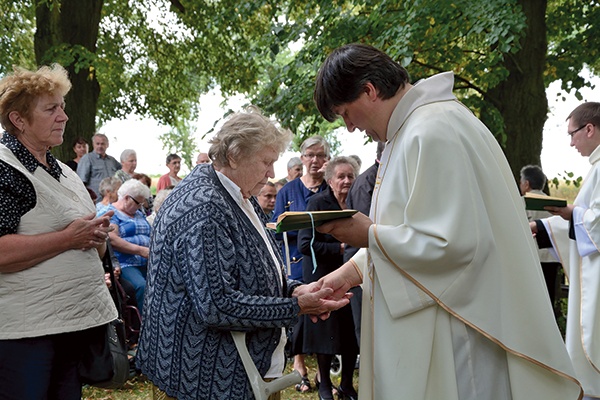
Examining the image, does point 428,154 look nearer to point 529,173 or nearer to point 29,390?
point 29,390

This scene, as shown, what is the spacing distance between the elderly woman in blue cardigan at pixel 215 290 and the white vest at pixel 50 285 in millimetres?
531

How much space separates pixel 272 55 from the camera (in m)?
10.7

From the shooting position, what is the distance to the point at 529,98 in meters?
11.5

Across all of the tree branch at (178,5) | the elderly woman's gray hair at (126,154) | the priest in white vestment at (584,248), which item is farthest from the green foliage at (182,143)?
the priest in white vestment at (584,248)

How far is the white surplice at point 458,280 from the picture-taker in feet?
9.34

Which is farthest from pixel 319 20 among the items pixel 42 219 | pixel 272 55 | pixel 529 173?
pixel 42 219

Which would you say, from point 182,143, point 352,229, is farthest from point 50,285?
point 182,143

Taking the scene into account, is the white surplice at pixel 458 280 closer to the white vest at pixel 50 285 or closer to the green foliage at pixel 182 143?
the white vest at pixel 50 285

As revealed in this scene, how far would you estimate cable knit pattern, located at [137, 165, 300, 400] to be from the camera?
2.99 metres

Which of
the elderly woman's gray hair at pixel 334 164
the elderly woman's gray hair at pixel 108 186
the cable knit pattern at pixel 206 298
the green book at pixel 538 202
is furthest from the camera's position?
the elderly woman's gray hair at pixel 108 186

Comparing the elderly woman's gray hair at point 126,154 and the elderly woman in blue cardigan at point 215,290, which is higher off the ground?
the elderly woman's gray hair at point 126,154

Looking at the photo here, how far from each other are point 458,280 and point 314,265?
65cm

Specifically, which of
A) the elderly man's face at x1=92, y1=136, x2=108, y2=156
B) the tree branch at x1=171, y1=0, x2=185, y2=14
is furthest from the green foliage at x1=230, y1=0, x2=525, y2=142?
the tree branch at x1=171, y1=0, x2=185, y2=14

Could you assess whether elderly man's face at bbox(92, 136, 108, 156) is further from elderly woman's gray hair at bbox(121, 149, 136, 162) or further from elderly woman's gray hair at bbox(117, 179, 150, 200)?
elderly woman's gray hair at bbox(117, 179, 150, 200)
